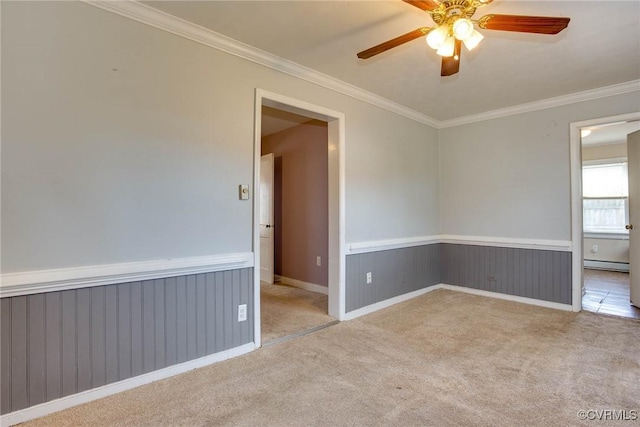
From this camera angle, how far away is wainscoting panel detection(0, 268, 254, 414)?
1.68 m

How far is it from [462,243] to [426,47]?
2.84 meters

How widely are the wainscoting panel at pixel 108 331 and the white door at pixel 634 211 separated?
4.33 meters

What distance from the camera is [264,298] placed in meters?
4.12

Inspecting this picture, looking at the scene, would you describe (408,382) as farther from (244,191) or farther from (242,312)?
(244,191)

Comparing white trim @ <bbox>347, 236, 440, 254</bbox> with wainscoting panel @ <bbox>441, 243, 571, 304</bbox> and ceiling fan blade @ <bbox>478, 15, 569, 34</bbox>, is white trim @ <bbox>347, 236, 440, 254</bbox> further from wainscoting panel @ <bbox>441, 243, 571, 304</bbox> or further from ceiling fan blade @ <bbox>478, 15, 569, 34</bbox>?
ceiling fan blade @ <bbox>478, 15, 569, 34</bbox>

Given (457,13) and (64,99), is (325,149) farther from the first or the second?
(64,99)

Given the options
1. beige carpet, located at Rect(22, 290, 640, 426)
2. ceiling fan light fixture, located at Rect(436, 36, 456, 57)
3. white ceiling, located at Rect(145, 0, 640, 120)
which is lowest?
beige carpet, located at Rect(22, 290, 640, 426)

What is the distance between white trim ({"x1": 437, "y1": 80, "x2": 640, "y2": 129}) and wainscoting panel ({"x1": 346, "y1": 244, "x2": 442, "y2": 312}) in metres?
1.77

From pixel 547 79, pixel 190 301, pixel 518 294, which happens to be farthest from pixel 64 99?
pixel 518 294

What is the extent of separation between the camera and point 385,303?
3.76 m

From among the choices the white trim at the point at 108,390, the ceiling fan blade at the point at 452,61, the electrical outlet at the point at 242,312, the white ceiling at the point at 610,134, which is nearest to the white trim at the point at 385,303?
the electrical outlet at the point at 242,312

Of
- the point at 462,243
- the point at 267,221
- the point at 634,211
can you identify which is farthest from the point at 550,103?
the point at 267,221

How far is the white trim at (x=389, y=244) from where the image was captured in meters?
3.43

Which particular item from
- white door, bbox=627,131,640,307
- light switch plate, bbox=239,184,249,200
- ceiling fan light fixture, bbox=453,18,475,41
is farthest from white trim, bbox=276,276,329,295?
white door, bbox=627,131,640,307
